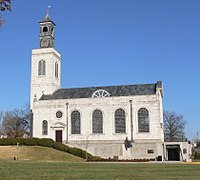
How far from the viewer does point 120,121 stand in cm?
5381

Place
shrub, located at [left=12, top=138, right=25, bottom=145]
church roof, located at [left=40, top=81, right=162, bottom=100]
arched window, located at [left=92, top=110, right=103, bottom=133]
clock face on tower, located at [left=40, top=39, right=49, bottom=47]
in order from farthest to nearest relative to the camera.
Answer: clock face on tower, located at [left=40, top=39, right=49, bottom=47] < church roof, located at [left=40, top=81, right=162, bottom=100] < arched window, located at [left=92, top=110, right=103, bottom=133] < shrub, located at [left=12, top=138, right=25, bottom=145]

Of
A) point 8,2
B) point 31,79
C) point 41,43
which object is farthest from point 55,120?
point 8,2

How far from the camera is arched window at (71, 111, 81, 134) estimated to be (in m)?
55.3

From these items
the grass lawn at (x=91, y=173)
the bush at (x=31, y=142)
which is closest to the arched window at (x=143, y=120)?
the bush at (x=31, y=142)

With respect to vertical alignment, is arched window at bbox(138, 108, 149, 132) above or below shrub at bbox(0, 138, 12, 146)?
above

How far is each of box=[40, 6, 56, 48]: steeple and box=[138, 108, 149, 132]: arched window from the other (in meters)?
23.3

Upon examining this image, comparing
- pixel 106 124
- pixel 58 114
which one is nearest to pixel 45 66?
pixel 58 114

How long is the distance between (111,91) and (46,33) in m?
18.9

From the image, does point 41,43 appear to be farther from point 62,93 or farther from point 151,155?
point 151,155

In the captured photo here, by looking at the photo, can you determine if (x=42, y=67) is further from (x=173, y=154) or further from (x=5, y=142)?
(x=173, y=154)

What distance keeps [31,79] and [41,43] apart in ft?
25.1

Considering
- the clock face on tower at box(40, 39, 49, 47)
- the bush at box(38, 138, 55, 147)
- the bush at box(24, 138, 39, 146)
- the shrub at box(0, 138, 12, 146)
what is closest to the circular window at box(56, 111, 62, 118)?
the bush at box(38, 138, 55, 147)

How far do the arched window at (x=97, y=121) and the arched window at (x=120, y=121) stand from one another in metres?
2.64

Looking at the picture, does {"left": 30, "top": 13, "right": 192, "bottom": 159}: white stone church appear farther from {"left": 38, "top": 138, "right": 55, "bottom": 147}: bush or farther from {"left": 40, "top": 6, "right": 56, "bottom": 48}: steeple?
{"left": 40, "top": 6, "right": 56, "bottom": 48}: steeple
